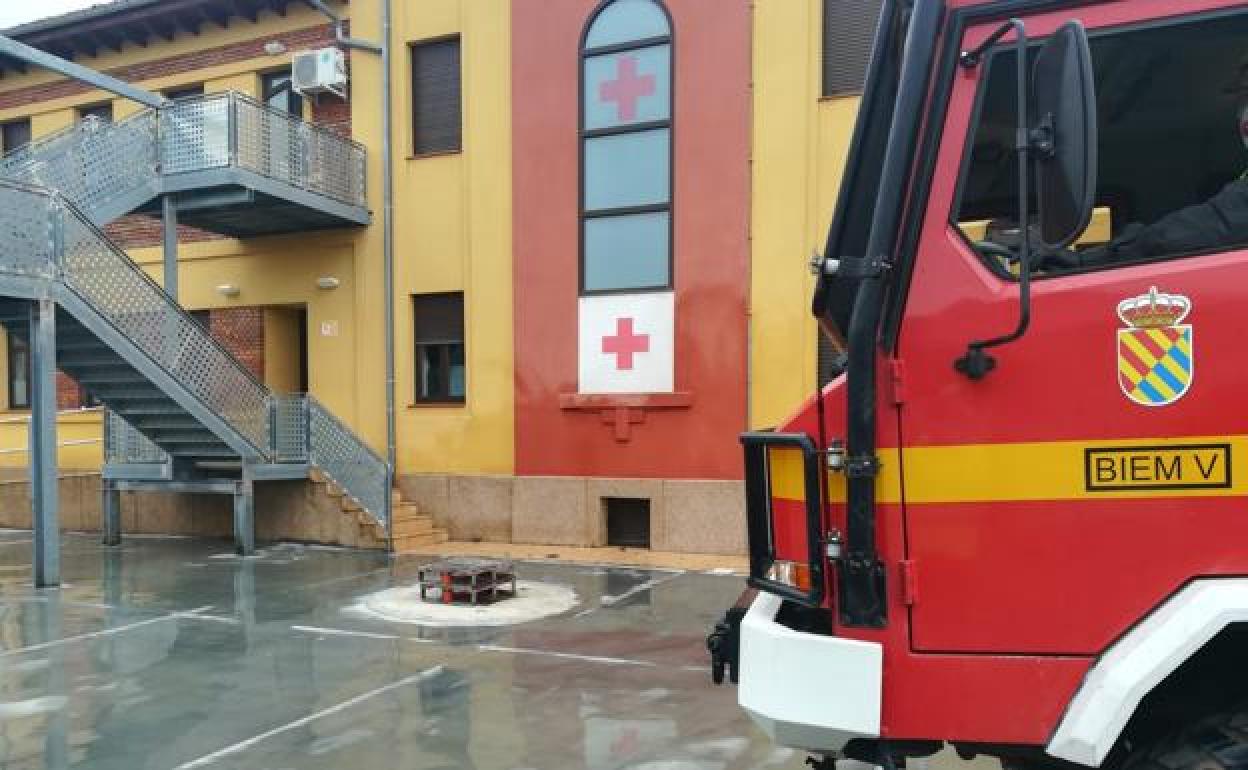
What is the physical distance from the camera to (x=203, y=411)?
11.8m

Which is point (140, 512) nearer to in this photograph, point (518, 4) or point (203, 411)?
point (203, 411)

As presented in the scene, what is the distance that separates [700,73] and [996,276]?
10.00 metres

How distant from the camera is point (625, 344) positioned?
12.3 metres

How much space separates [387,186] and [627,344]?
460 cm

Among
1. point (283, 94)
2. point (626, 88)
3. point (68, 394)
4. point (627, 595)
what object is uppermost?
point (283, 94)

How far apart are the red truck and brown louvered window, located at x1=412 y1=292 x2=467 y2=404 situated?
11270mm

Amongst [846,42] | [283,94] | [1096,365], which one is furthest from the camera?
[283,94]

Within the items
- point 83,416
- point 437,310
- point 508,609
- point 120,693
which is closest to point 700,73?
point 437,310

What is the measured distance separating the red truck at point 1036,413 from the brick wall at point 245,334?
14.0 metres

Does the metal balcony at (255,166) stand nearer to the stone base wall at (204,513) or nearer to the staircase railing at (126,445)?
the staircase railing at (126,445)

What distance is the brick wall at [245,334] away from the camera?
598 inches

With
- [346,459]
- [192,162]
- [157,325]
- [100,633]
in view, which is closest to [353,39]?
[192,162]

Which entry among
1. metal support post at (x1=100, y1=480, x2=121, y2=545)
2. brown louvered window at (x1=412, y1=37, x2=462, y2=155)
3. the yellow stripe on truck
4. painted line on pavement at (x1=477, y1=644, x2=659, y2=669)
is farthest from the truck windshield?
metal support post at (x1=100, y1=480, x2=121, y2=545)

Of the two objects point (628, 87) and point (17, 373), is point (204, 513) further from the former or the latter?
point (628, 87)
